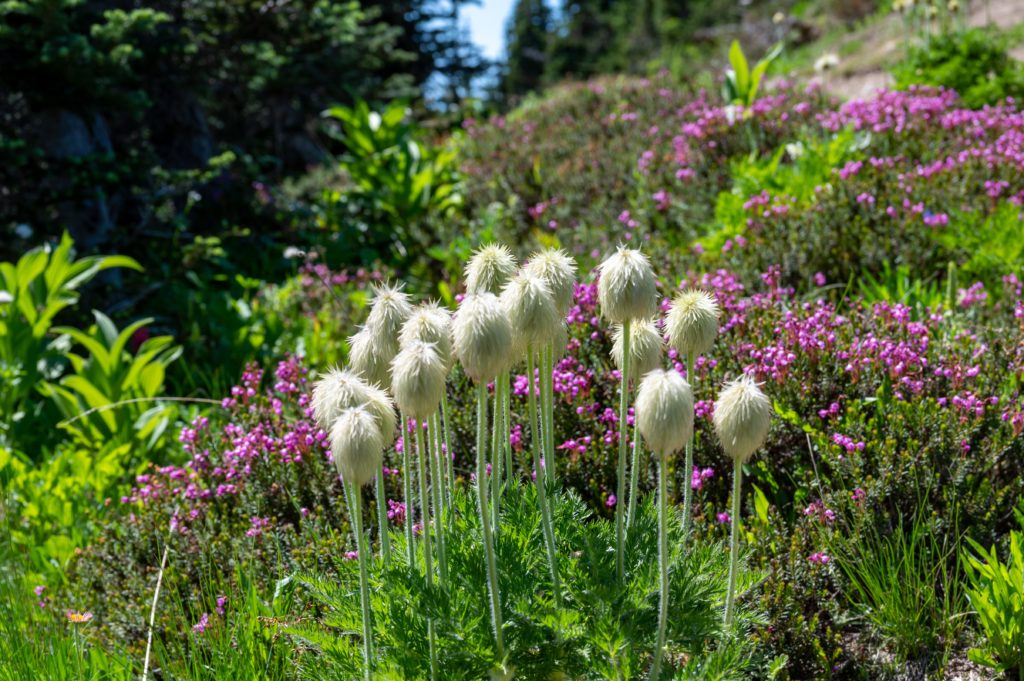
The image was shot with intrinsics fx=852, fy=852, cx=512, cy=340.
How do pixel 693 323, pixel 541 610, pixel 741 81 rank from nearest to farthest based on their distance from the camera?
pixel 541 610 < pixel 693 323 < pixel 741 81

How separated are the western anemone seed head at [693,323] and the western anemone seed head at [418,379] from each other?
59cm

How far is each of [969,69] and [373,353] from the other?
6.59m

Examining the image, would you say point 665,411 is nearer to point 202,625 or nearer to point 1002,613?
point 1002,613

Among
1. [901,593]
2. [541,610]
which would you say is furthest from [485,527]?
[901,593]

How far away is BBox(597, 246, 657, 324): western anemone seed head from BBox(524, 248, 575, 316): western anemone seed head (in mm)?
89

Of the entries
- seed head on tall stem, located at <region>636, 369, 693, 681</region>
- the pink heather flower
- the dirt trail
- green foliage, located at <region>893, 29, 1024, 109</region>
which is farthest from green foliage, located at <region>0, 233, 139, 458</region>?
the dirt trail

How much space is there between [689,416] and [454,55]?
13.8 meters

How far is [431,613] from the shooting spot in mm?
1741

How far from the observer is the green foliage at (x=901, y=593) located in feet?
7.93

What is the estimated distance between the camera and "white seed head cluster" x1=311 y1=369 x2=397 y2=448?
1.79 metres

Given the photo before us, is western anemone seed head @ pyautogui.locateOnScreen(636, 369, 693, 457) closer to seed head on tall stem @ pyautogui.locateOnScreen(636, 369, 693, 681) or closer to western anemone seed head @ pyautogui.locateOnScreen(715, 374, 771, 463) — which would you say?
seed head on tall stem @ pyautogui.locateOnScreen(636, 369, 693, 681)

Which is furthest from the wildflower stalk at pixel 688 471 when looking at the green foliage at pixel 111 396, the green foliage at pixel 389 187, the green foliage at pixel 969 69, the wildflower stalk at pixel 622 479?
the green foliage at pixel 969 69

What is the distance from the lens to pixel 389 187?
6.89 metres

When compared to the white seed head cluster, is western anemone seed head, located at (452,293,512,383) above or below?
above
